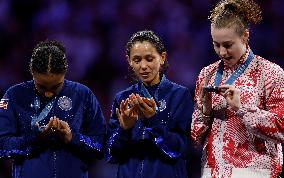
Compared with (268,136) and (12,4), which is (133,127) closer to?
(268,136)

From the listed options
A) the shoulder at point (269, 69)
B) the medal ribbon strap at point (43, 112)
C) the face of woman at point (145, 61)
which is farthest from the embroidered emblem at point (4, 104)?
the shoulder at point (269, 69)

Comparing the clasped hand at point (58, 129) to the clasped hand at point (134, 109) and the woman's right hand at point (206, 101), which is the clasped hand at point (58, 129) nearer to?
the clasped hand at point (134, 109)

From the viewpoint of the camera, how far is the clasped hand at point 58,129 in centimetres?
324

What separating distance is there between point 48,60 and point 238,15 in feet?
3.48

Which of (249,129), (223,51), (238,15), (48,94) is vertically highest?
(238,15)

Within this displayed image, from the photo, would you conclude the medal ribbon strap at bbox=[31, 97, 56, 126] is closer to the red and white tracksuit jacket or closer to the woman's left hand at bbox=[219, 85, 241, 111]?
the red and white tracksuit jacket

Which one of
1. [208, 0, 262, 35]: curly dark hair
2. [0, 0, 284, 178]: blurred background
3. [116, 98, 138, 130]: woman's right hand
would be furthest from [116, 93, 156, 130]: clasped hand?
[0, 0, 284, 178]: blurred background

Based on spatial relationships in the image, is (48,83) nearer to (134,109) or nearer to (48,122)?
(48,122)

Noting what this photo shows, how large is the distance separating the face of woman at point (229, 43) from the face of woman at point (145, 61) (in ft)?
1.62

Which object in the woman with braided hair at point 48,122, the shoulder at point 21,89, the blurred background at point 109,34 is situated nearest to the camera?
the woman with braided hair at point 48,122

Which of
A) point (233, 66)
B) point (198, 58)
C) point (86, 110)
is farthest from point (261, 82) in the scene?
point (198, 58)

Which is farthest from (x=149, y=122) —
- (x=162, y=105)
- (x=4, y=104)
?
(x=4, y=104)

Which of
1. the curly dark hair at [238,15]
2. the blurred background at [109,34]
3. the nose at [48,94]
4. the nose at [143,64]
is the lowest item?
the nose at [48,94]

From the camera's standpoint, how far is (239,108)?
Result: 9.55 feet
